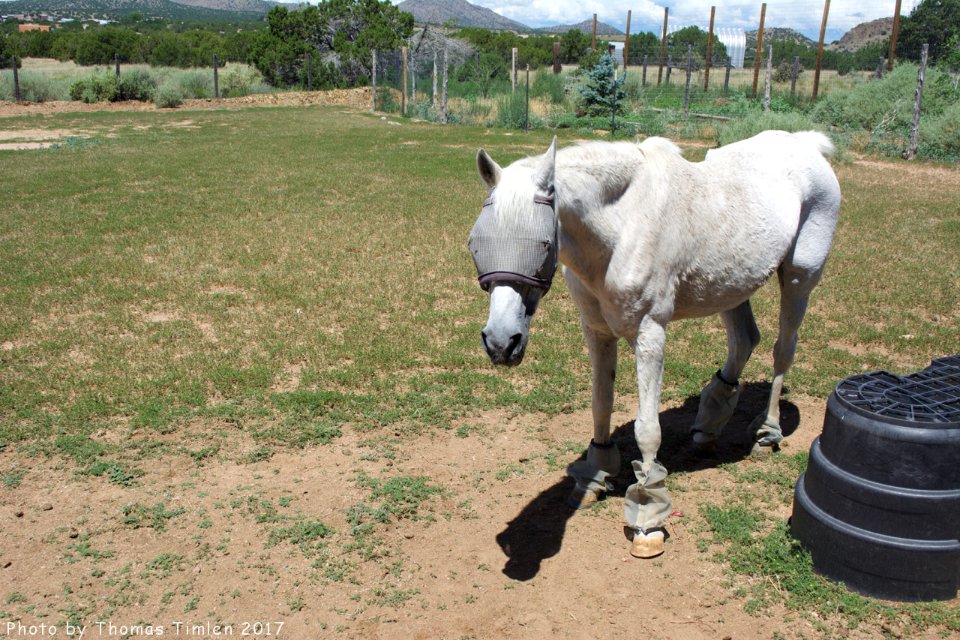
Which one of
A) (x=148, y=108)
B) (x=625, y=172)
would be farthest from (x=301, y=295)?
(x=148, y=108)

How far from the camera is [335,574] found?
3457 mm

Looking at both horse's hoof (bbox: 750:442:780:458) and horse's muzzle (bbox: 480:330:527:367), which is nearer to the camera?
horse's muzzle (bbox: 480:330:527:367)

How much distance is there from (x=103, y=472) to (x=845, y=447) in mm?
4258

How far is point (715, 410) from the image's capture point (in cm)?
462

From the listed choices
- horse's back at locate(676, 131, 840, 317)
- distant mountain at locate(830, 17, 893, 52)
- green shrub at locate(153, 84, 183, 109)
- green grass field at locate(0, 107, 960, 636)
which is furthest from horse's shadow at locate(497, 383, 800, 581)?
distant mountain at locate(830, 17, 893, 52)

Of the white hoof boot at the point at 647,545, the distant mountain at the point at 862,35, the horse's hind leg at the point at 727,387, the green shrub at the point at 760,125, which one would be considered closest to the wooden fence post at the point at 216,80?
the green shrub at the point at 760,125

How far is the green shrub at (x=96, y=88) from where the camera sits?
29031 mm

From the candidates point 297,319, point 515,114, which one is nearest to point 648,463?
point 297,319

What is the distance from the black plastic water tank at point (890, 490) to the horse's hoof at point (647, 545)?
739 mm

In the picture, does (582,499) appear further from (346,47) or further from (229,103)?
(346,47)

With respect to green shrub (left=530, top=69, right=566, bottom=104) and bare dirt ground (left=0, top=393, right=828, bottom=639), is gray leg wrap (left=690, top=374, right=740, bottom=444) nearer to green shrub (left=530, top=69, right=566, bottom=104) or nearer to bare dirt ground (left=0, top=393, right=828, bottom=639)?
bare dirt ground (left=0, top=393, right=828, bottom=639)

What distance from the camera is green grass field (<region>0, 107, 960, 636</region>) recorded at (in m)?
4.99

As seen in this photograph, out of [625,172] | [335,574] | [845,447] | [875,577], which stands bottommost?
[335,574]

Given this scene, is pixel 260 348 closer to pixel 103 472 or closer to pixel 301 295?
pixel 301 295
